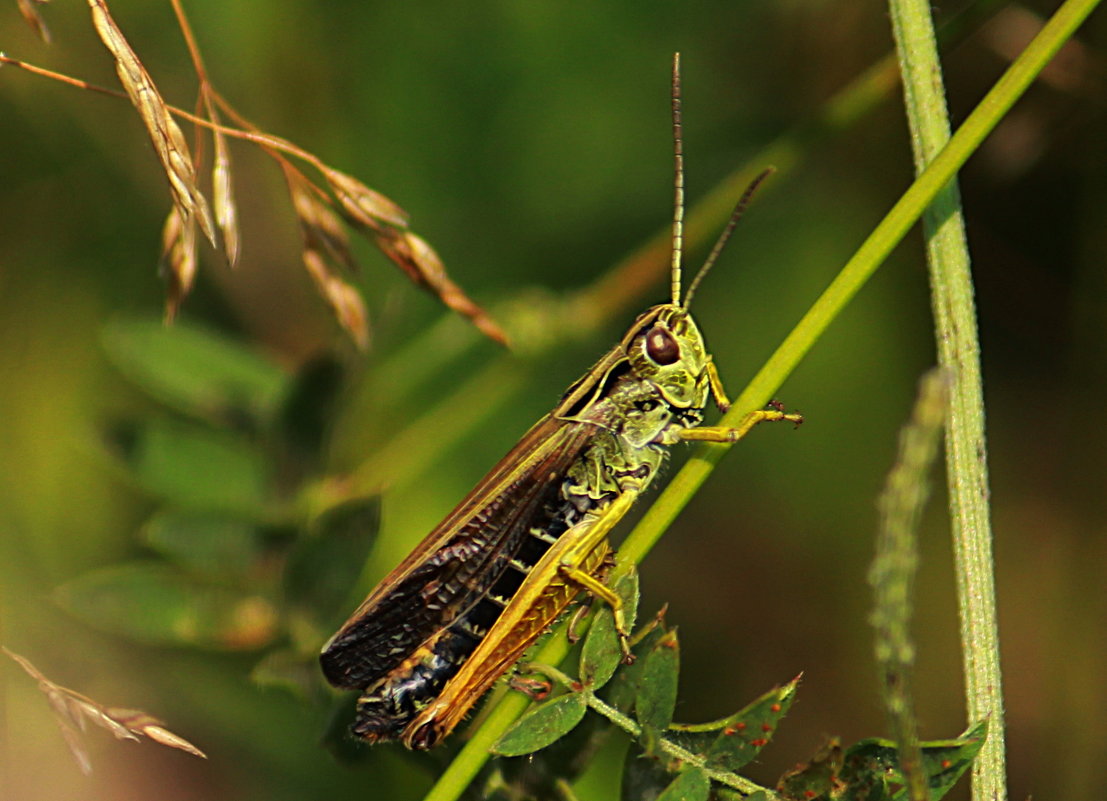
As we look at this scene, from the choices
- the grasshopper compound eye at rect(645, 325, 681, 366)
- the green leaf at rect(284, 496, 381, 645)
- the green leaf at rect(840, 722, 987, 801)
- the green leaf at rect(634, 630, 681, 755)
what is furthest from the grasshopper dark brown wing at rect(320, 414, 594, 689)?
the green leaf at rect(840, 722, 987, 801)

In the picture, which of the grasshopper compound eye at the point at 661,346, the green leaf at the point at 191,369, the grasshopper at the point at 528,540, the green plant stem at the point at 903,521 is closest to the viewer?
the green plant stem at the point at 903,521

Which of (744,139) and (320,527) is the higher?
(744,139)

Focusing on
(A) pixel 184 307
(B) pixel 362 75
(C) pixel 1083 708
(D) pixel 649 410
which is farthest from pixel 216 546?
(C) pixel 1083 708

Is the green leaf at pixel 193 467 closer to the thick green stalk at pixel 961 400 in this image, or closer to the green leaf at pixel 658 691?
the green leaf at pixel 658 691

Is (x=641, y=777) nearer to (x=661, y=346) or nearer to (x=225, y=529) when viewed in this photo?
(x=661, y=346)

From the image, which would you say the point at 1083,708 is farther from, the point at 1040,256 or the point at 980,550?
the point at 980,550

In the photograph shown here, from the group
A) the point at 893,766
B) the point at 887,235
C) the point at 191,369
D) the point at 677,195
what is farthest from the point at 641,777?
the point at 191,369

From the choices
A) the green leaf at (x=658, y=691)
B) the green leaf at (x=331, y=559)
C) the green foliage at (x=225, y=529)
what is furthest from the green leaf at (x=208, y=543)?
the green leaf at (x=658, y=691)
